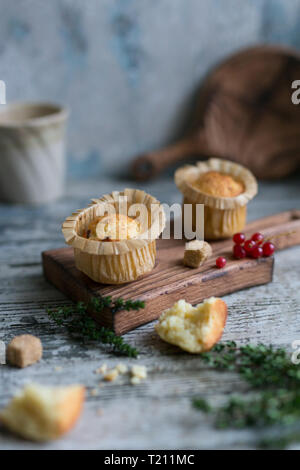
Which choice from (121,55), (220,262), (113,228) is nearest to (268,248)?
(220,262)

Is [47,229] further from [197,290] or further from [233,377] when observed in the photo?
[233,377]

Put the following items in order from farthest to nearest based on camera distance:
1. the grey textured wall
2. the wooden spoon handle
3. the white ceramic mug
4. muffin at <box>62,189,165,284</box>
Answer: the wooden spoon handle
the grey textured wall
the white ceramic mug
muffin at <box>62,189,165,284</box>

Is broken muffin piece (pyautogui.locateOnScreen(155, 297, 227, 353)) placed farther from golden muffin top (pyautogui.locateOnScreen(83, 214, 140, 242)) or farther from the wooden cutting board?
golden muffin top (pyautogui.locateOnScreen(83, 214, 140, 242))

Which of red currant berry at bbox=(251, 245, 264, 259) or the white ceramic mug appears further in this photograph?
the white ceramic mug

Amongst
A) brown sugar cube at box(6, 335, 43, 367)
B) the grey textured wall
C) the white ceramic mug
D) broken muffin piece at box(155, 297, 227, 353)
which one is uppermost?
the grey textured wall

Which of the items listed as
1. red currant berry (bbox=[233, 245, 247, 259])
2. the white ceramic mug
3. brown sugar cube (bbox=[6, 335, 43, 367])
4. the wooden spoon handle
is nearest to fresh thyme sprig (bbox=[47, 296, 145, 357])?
brown sugar cube (bbox=[6, 335, 43, 367])

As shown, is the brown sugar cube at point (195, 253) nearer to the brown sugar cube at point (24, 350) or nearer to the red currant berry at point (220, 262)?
the red currant berry at point (220, 262)
